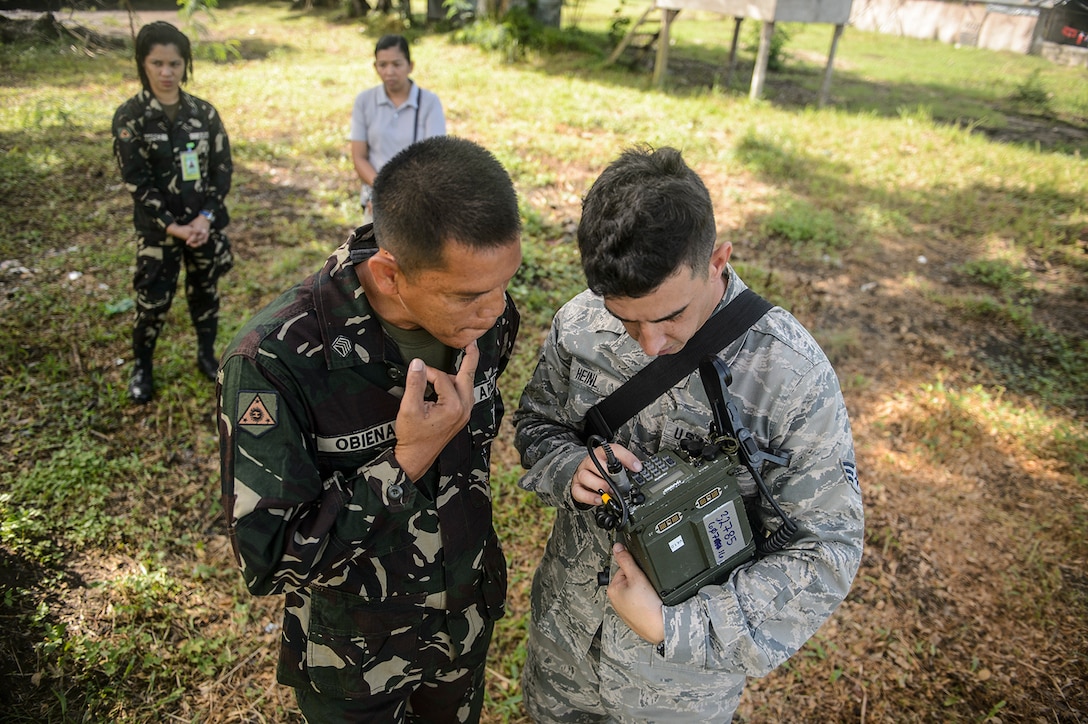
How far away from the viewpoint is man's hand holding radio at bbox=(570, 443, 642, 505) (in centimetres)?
160

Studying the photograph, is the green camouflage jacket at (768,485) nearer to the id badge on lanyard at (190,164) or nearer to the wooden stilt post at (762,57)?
the id badge on lanyard at (190,164)

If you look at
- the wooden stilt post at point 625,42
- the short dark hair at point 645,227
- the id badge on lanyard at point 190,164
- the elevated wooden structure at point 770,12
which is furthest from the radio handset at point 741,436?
the wooden stilt post at point 625,42

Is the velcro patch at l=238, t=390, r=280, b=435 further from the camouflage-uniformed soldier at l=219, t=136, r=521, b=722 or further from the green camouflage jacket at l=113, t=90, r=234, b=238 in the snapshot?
the green camouflage jacket at l=113, t=90, r=234, b=238

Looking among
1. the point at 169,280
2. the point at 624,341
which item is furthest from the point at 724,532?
the point at 169,280

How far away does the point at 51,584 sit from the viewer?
2.99 metres

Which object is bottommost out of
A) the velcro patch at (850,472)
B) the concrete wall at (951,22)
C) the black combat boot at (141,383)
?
the black combat boot at (141,383)

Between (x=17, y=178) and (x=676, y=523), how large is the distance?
25.4ft

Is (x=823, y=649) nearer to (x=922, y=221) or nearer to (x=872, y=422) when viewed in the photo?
(x=872, y=422)

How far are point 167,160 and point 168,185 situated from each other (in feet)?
0.45

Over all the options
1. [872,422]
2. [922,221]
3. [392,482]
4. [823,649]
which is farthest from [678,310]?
[922,221]

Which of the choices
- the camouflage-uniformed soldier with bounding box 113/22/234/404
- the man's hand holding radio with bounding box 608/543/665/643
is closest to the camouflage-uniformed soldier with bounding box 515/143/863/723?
the man's hand holding radio with bounding box 608/543/665/643

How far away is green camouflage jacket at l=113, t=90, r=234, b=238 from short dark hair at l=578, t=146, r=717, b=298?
321cm

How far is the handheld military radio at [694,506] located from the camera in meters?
1.52

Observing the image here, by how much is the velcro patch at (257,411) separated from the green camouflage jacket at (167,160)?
2.91 meters
